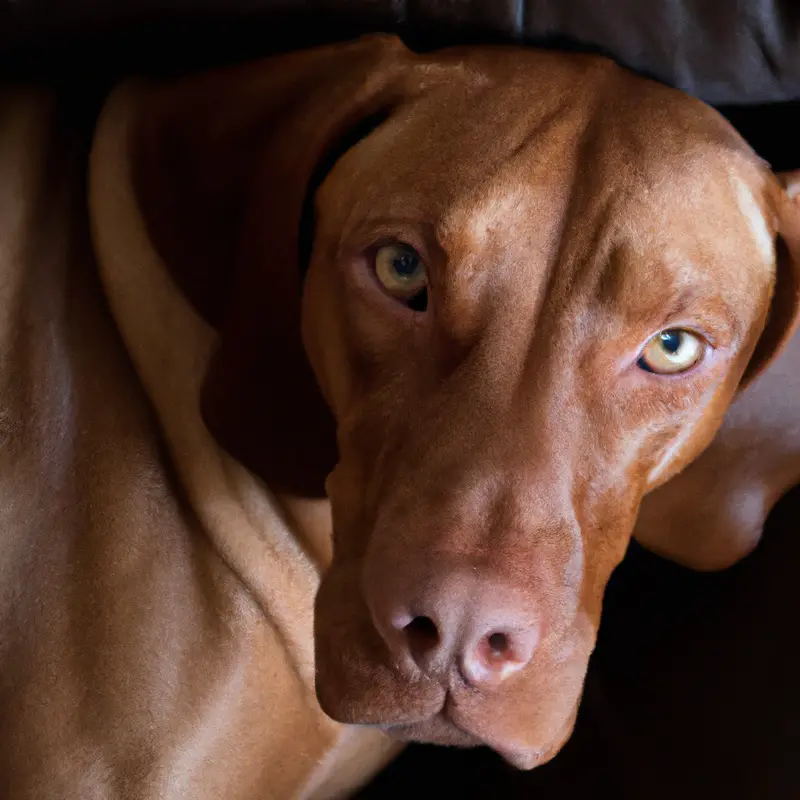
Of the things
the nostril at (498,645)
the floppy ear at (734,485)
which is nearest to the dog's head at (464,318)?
the nostril at (498,645)

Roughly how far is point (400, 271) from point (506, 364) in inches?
7.6

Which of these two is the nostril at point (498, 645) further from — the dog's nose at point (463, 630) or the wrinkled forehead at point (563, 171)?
the wrinkled forehead at point (563, 171)

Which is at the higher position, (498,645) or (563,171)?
(563,171)

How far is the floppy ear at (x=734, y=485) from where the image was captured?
162 centimetres

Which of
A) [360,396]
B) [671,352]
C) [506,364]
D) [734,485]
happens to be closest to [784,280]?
[671,352]

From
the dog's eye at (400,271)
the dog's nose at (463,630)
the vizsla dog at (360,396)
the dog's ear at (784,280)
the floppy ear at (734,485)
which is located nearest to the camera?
the dog's nose at (463,630)

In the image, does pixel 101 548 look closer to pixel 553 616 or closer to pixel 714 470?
pixel 553 616

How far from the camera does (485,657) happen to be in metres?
1.08

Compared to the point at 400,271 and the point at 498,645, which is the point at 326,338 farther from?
the point at 498,645

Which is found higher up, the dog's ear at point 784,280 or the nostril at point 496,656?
the dog's ear at point 784,280

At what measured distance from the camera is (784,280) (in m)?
1.45

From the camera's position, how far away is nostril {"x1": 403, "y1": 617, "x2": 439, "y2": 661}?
108 centimetres

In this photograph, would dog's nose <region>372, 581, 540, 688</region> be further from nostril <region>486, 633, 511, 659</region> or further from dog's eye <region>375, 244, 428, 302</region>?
dog's eye <region>375, 244, 428, 302</region>

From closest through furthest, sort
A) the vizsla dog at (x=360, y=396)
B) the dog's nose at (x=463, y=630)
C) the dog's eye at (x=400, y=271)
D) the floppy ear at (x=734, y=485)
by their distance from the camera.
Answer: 1. the dog's nose at (x=463, y=630)
2. the vizsla dog at (x=360, y=396)
3. the dog's eye at (x=400, y=271)
4. the floppy ear at (x=734, y=485)
